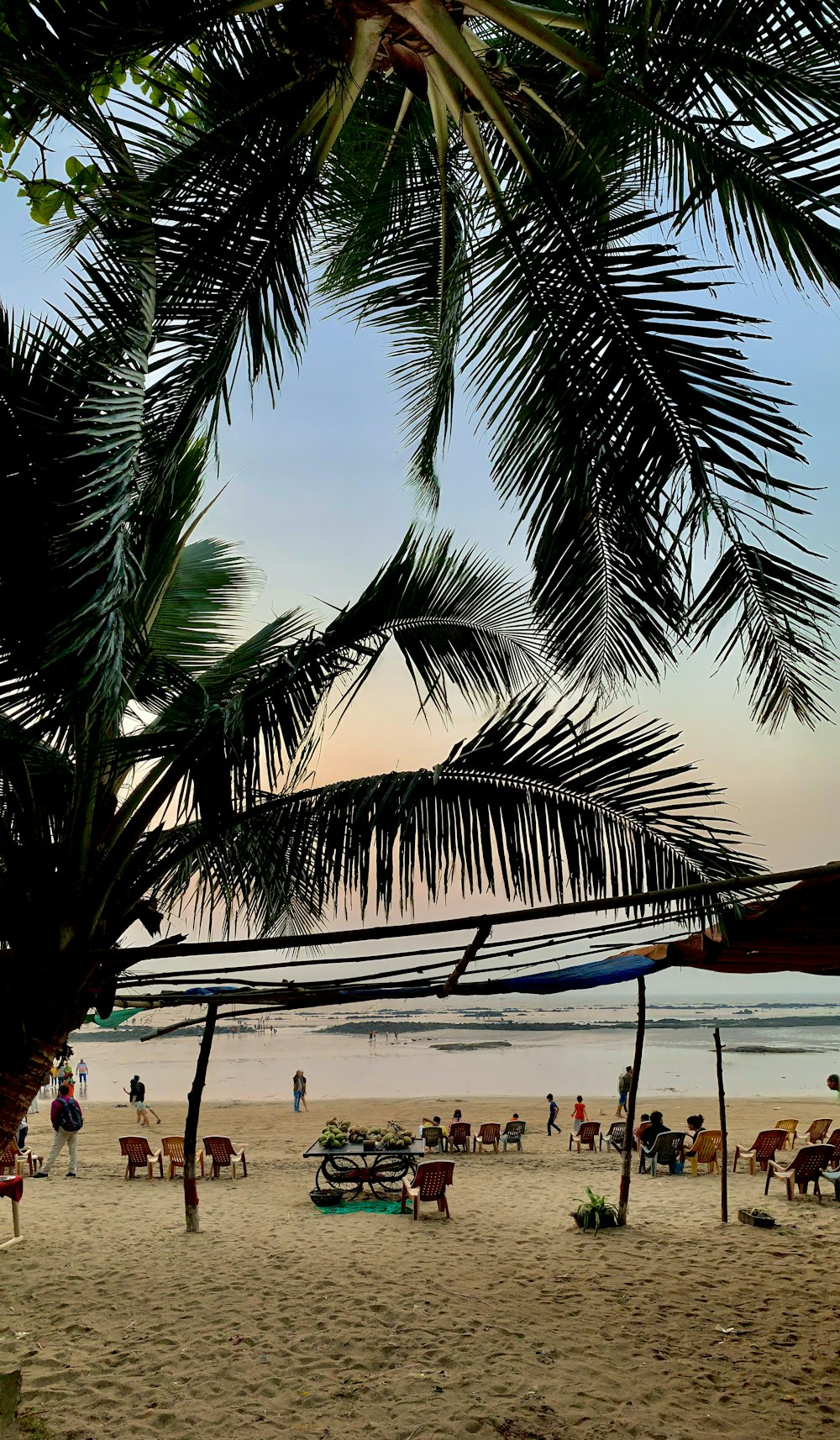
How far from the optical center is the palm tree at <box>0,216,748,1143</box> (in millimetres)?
3555

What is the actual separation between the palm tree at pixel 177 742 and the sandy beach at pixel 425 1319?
99.5 inches

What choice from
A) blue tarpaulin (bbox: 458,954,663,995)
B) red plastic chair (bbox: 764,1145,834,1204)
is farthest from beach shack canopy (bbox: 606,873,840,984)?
red plastic chair (bbox: 764,1145,834,1204)

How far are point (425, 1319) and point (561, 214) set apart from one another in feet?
22.5

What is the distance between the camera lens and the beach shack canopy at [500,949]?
3.33 meters

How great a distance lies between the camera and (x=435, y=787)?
4.31 m

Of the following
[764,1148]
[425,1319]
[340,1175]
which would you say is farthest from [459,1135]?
[425,1319]

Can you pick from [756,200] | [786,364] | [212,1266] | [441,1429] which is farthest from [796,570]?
[212,1266]

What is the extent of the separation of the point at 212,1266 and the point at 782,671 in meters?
7.17

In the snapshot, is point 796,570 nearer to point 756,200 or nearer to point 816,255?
point 816,255

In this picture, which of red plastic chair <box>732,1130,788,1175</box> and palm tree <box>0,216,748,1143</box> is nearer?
palm tree <box>0,216,748,1143</box>

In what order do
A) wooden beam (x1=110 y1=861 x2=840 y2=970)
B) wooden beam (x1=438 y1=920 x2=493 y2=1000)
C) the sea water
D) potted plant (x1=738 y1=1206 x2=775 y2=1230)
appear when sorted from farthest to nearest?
the sea water → potted plant (x1=738 y1=1206 x2=775 y2=1230) → wooden beam (x1=438 y1=920 x2=493 y2=1000) → wooden beam (x1=110 y1=861 x2=840 y2=970)

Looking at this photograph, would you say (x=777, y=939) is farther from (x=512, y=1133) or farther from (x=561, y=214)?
(x=512, y=1133)

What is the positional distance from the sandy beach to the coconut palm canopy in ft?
13.4

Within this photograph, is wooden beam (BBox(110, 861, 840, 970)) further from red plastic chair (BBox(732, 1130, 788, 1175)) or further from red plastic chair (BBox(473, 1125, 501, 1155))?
red plastic chair (BBox(473, 1125, 501, 1155))
